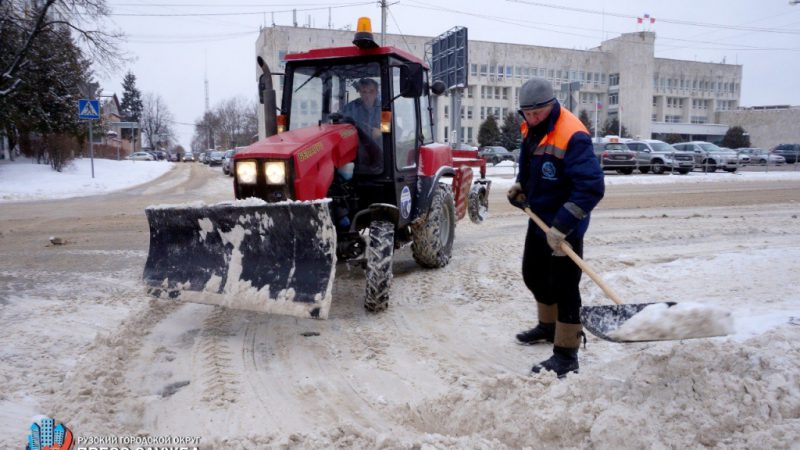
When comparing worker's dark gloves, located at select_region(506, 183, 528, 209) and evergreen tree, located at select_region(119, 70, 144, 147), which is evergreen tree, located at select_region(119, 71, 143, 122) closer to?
evergreen tree, located at select_region(119, 70, 144, 147)

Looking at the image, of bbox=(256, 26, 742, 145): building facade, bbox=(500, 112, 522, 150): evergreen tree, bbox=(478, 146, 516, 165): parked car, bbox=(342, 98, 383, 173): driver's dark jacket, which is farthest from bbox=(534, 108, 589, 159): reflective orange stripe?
bbox=(256, 26, 742, 145): building facade

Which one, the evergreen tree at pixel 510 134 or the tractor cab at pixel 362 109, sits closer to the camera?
the tractor cab at pixel 362 109

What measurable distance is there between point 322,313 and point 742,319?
9.90 feet

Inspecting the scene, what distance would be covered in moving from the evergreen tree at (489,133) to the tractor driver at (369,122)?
58.1 metres

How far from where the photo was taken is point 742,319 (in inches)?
166

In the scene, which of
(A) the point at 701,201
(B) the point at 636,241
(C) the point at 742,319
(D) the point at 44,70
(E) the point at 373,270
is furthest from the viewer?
(D) the point at 44,70

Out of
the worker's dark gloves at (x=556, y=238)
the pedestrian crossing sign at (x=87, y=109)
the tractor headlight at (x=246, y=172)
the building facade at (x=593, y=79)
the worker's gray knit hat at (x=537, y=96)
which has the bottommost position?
the worker's dark gloves at (x=556, y=238)

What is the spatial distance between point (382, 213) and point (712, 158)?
28311mm

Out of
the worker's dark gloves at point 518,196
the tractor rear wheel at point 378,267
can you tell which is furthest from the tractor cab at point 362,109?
the worker's dark gloves at point 518,196

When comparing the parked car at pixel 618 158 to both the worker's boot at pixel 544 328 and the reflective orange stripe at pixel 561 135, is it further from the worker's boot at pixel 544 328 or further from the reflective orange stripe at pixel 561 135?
the reflective orange stripe at pixel 561 135

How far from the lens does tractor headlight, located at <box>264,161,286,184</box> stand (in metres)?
4.84

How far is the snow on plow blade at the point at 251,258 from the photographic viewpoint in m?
4.47

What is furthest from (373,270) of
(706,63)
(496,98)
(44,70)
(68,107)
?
(706,63)

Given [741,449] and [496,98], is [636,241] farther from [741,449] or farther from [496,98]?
[496,98]
